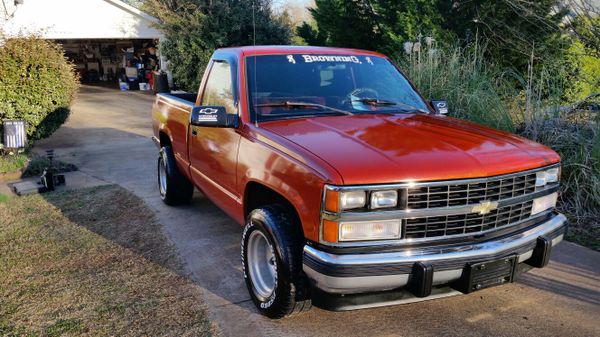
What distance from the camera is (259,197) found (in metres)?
3.76

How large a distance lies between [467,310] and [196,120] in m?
2.47

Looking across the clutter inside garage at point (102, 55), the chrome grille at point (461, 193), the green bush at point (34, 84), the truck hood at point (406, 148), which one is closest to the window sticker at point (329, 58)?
the truck hood at point (406, 148)

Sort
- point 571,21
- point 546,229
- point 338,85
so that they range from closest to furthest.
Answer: point 546,229, point 338,85, point 571,21

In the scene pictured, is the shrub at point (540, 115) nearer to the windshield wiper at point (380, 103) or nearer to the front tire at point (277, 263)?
the windshield wiper at point (380, 103)

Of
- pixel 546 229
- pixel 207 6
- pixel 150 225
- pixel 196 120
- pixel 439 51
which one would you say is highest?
pixel 207 6

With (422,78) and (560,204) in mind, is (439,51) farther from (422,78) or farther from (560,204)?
(560,204)

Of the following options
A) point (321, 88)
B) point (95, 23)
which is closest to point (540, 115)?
point (321, 88)

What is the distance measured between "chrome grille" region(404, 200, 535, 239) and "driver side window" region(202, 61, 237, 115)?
6.11 feet

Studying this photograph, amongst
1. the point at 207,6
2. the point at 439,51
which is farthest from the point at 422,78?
the point at 207,6

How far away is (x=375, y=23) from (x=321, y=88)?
15902 mm

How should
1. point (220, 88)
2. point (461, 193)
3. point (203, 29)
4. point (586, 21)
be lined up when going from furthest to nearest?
point (203, 29) → point (586, 21) → point (220, 88) → point (461, 193)

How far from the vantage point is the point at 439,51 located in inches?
363

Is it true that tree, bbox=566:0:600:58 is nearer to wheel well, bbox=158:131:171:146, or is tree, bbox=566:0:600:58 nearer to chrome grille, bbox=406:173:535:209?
chrome grille, bbox=406:173:535:209

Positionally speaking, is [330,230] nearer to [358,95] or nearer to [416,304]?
[416,304]
